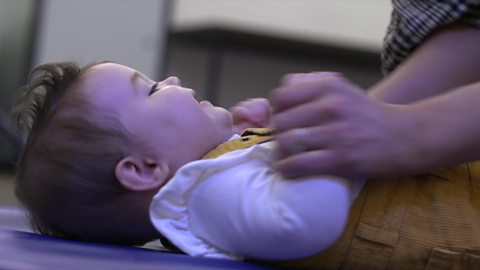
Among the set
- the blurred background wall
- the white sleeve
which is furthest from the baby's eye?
the blurred background wall

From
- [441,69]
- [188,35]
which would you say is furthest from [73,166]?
[188,35]

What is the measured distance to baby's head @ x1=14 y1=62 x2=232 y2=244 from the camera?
25.0 inches

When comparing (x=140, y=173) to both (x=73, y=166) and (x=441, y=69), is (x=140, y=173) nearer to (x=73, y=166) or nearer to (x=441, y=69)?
(x=73, y=166)

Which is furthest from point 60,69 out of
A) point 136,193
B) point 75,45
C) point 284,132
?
point 75,45

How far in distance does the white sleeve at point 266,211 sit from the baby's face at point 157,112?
0.07m

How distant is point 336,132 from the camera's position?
525 millimetres

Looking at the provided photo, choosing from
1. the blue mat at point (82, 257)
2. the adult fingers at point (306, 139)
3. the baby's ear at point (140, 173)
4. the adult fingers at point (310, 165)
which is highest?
the adult fingers at point (306, 139)

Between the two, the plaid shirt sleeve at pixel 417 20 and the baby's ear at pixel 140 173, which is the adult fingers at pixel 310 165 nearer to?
the baby's ear at pixel 140 173

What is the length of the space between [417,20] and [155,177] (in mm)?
350

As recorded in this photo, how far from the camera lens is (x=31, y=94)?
0.71 metres

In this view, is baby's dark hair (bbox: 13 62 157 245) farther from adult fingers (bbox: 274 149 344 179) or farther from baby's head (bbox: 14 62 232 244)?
adult fingers (bbox: 274 149 344 179)

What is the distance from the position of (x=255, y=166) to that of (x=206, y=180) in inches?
1.6

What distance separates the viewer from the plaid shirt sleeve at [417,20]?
75 cm

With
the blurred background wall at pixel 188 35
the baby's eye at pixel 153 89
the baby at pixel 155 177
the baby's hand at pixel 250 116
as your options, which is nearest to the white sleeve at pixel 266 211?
the baby at pixel 155 177
